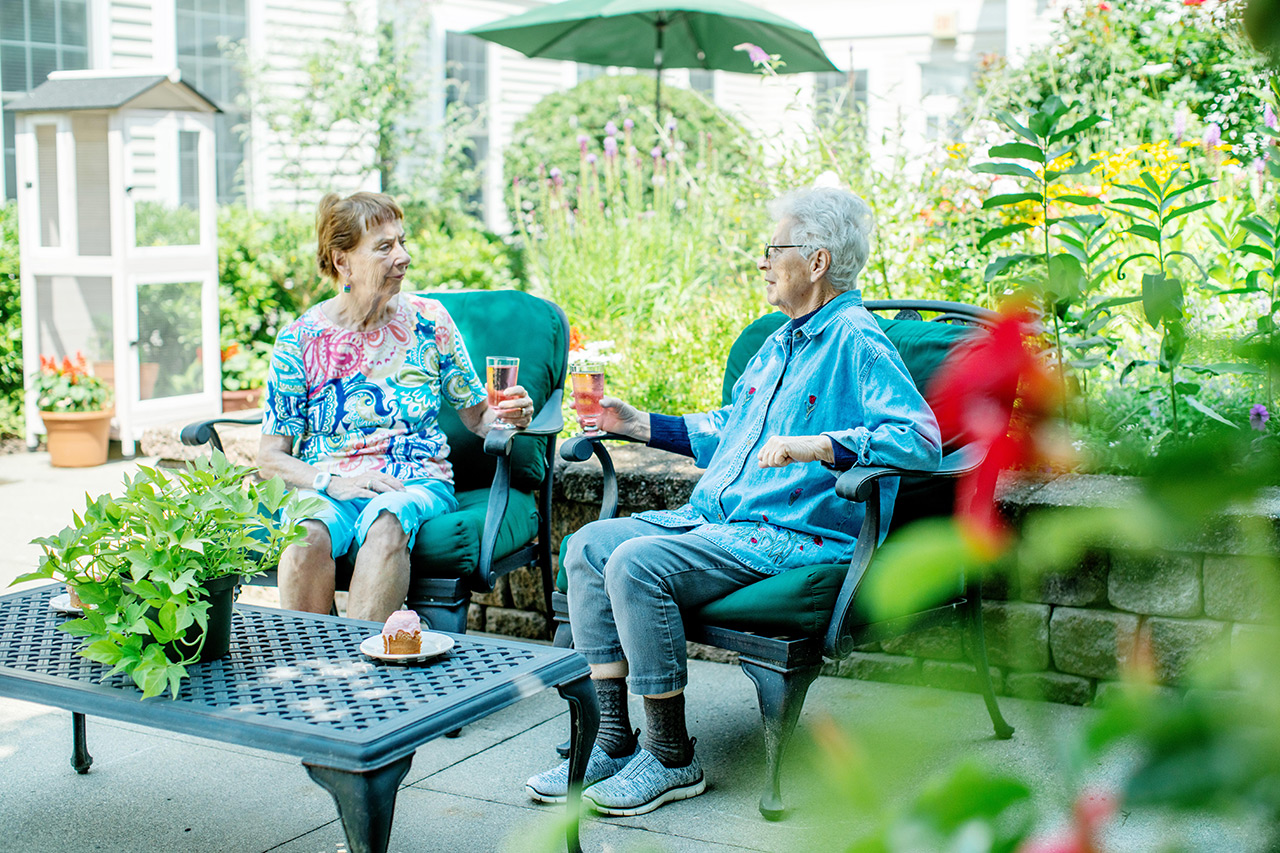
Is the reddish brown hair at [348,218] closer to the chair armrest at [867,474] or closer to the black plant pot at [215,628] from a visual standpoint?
the black plant pot at [215,628]

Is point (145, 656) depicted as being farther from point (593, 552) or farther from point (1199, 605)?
point (1199, 605)

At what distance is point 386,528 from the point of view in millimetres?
2840

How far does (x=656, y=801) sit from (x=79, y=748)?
130 centimetres

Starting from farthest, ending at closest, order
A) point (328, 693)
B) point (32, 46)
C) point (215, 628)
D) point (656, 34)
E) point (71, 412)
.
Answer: point (32, 46) → point (656, 34) → point (71, 412) → point (215, 628) → point (328, 693)

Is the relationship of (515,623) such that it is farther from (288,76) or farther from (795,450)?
(288,76)

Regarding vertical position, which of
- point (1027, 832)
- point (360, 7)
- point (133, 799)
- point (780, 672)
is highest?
point (360, 7)

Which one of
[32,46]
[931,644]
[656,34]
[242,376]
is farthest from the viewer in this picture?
[32,46]

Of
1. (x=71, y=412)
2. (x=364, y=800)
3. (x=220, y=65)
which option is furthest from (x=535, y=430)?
(x=220, y=65)

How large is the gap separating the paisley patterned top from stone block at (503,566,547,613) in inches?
22.8

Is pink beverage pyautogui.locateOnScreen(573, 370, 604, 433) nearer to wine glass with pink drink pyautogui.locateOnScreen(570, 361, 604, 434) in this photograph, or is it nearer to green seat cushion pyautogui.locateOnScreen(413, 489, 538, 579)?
wine glass with pink drink pyautogui.locateOnScreen(570, 361, 604, 434)

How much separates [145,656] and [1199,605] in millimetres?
2283

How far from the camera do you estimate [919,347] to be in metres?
2.89

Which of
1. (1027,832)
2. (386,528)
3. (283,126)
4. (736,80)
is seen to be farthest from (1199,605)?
(736,80)

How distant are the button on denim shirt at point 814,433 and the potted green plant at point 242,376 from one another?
4.62 m
